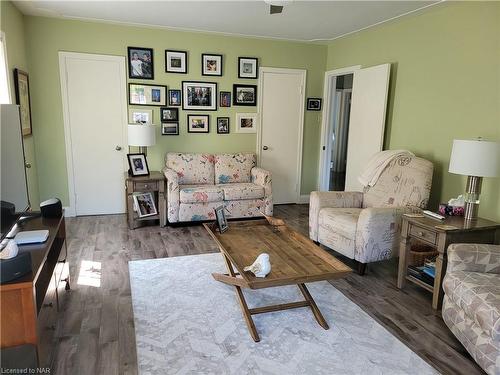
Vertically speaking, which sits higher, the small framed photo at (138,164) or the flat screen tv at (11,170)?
the flat screen tv at (11,170)

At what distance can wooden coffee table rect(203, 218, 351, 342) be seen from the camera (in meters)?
2.15

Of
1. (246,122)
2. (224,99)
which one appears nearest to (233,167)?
(246,122)

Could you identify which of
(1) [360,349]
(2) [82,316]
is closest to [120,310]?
(2) [82,316]

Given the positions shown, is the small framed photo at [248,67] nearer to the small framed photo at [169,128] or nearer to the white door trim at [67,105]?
the small framed photo at [169,128]

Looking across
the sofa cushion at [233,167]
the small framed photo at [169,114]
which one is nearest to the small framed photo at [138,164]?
the small framed photo at [169,114]

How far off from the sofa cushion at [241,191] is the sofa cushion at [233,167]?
0.24 metres

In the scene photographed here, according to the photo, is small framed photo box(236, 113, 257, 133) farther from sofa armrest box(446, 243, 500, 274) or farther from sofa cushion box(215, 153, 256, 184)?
sofa armrest box(446, 243, 500, 274)

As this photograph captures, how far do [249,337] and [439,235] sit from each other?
153 cm

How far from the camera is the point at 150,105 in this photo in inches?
190

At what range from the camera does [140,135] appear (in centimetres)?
439

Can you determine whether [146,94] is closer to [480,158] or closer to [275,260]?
[275,260]

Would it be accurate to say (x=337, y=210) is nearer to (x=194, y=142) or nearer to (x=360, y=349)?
(x=360, y=349)

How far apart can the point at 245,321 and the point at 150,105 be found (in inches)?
133

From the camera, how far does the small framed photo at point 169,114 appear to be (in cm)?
488
